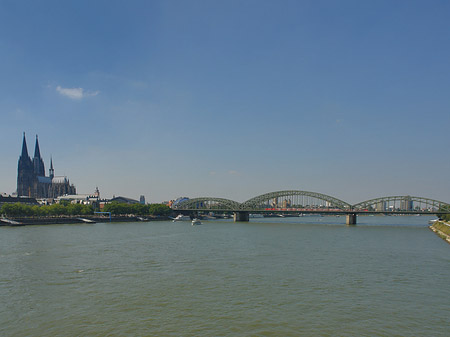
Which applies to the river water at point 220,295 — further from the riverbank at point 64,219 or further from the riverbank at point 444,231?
the riverbank at point 64,219

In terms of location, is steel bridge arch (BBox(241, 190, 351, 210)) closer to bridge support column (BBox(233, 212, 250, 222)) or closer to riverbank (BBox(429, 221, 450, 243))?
bridge support column (BBox(233, 212, 250, 222))

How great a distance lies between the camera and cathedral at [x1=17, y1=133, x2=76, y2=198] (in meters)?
176

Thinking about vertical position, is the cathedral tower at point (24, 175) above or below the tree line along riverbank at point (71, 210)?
above

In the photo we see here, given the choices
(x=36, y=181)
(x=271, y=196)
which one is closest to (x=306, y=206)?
(x=271, y=196)

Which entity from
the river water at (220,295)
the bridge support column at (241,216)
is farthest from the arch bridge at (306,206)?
the river water at (220,295)

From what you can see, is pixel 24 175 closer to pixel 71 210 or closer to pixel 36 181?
pixel 36 181

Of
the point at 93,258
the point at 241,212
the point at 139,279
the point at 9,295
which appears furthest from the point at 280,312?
the point at 241,212

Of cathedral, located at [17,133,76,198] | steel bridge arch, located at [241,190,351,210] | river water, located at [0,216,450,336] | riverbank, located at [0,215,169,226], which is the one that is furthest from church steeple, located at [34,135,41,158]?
river water, located at [0,216,450,336]

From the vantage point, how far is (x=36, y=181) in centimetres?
18038

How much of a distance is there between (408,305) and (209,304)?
31.5ft

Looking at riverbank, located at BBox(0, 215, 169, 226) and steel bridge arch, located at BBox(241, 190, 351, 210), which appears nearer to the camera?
riverbank, located at BBox(0, 215, 169, 226)

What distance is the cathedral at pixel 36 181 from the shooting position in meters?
176

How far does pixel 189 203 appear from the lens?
137375mm

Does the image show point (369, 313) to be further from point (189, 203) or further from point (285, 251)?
point (189, 203)
